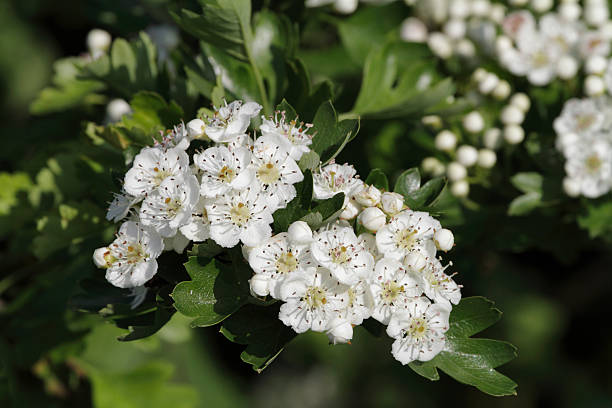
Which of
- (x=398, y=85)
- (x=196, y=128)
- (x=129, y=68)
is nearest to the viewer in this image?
(x=196, y=128)

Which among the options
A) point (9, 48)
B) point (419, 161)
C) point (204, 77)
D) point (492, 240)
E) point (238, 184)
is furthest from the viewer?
point (9, 48)

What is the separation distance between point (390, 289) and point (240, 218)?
245 millimetres

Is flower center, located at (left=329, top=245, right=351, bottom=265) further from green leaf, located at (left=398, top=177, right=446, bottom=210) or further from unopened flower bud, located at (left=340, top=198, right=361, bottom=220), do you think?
green leaf, located at (left=398, top=177, right=446, bottom=210)

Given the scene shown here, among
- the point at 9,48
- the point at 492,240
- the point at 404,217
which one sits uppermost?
the point at 404,217

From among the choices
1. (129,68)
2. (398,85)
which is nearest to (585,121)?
(398,85)

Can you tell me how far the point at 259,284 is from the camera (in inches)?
34.3

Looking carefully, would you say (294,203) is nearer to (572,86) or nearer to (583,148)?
(583,148)

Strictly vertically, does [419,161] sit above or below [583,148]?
below

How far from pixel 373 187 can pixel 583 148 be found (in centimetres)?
60

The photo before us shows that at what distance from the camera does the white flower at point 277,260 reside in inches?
34.4

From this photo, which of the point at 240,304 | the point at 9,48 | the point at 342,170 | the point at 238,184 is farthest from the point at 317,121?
the point at 9,48

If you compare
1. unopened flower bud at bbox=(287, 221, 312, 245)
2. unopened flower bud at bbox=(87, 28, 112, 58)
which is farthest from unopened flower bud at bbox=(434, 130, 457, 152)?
unopened flower bud at bbox=(87, 28, 112, 58)

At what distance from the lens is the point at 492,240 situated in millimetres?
1376

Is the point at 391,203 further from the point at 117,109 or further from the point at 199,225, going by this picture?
the point at 117,109
